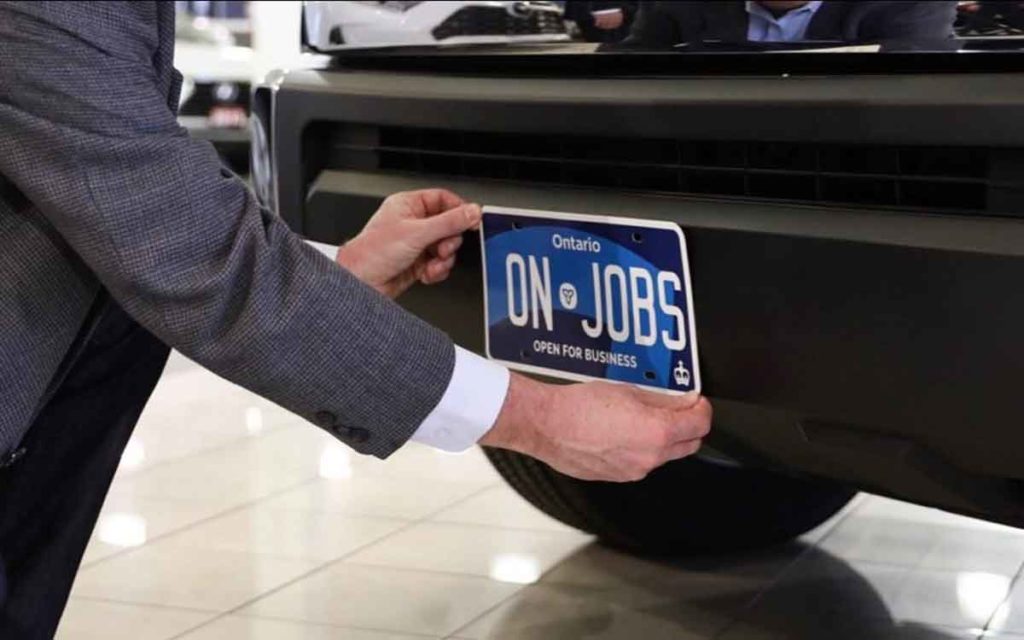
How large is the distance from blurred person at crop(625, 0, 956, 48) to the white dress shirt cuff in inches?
17.6

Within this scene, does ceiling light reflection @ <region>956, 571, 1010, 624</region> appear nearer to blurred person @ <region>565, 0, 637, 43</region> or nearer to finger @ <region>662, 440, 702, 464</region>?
finger @ <region>662, 440, 702, 464</region>

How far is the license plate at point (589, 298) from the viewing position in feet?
5.00

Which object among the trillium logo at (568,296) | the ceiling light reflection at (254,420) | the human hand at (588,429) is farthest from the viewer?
the ceiling light reflection at (254,420)

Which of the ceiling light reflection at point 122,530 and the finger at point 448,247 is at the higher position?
the finger at point 448,247

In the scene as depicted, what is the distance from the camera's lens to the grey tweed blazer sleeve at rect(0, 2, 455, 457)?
121 cm

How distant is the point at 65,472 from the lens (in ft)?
5.21

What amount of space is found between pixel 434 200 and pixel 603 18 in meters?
0.29

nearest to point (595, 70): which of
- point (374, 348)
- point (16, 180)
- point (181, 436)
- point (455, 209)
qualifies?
point (455, 209)

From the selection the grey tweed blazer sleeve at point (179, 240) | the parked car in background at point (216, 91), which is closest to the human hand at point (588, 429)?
the grey tweed blazer sleeve at point (179, 240)

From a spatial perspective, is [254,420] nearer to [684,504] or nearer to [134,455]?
[134,455]

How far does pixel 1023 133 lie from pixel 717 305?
34 centimetres

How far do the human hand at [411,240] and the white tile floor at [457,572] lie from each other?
582mm

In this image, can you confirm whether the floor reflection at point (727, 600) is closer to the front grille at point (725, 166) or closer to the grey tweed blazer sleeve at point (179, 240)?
the front grille at point (725, 166)

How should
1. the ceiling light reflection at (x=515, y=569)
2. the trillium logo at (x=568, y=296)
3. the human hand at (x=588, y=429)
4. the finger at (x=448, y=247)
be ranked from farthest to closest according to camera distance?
1. the ceiling light reflection at (x=515, y=569)
2. the finger at (x=448, y=247)
3. the trillium logo at (x=568, y=296)
4. the human hand at (x=588, y=429)
